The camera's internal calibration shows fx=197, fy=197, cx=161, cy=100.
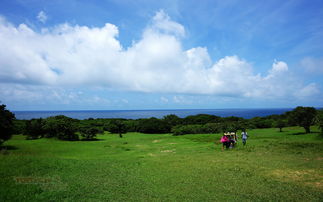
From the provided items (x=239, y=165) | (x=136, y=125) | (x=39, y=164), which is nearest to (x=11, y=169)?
(x=39, y=164)

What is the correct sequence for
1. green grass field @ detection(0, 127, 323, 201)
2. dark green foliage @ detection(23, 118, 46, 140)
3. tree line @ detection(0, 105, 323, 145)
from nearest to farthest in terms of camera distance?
1. green grass field @ detection(0, 127, 323, 201)
2. tree line @ detection(0, 105, 323, 145)
3. dark green foliage @ detection(23, 118, 46, 140)

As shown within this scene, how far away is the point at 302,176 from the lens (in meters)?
12.4

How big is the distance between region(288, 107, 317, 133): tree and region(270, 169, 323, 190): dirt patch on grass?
101ft

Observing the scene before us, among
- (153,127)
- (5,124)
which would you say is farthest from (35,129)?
(153,127)

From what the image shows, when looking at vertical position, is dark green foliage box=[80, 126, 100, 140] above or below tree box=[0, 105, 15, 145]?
below

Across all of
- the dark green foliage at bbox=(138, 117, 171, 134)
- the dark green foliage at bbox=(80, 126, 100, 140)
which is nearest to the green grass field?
the dark green foliage at bbox=(80, 126, 100, 140)

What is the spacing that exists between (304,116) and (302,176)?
32.8m

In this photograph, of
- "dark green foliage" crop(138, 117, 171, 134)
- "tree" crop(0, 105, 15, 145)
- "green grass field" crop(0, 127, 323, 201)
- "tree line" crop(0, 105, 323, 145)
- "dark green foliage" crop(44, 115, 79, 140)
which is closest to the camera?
"green grass field" crop(0, 127, 323, 201)

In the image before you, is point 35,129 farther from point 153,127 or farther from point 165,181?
point 165,181

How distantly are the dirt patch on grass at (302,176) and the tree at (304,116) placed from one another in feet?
101

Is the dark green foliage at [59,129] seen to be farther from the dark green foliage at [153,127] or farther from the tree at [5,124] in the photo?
the dark green foliage at [153,127]

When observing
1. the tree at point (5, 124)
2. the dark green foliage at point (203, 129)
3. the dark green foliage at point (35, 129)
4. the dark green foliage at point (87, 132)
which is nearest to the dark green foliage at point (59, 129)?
the dark green foliage at point (35, 129)

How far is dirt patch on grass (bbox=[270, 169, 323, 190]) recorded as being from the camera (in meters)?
11.2

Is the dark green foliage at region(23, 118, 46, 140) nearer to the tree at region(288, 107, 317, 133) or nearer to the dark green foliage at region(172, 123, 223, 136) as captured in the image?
the dark green foliage at region(172, 123, 223, 136)
